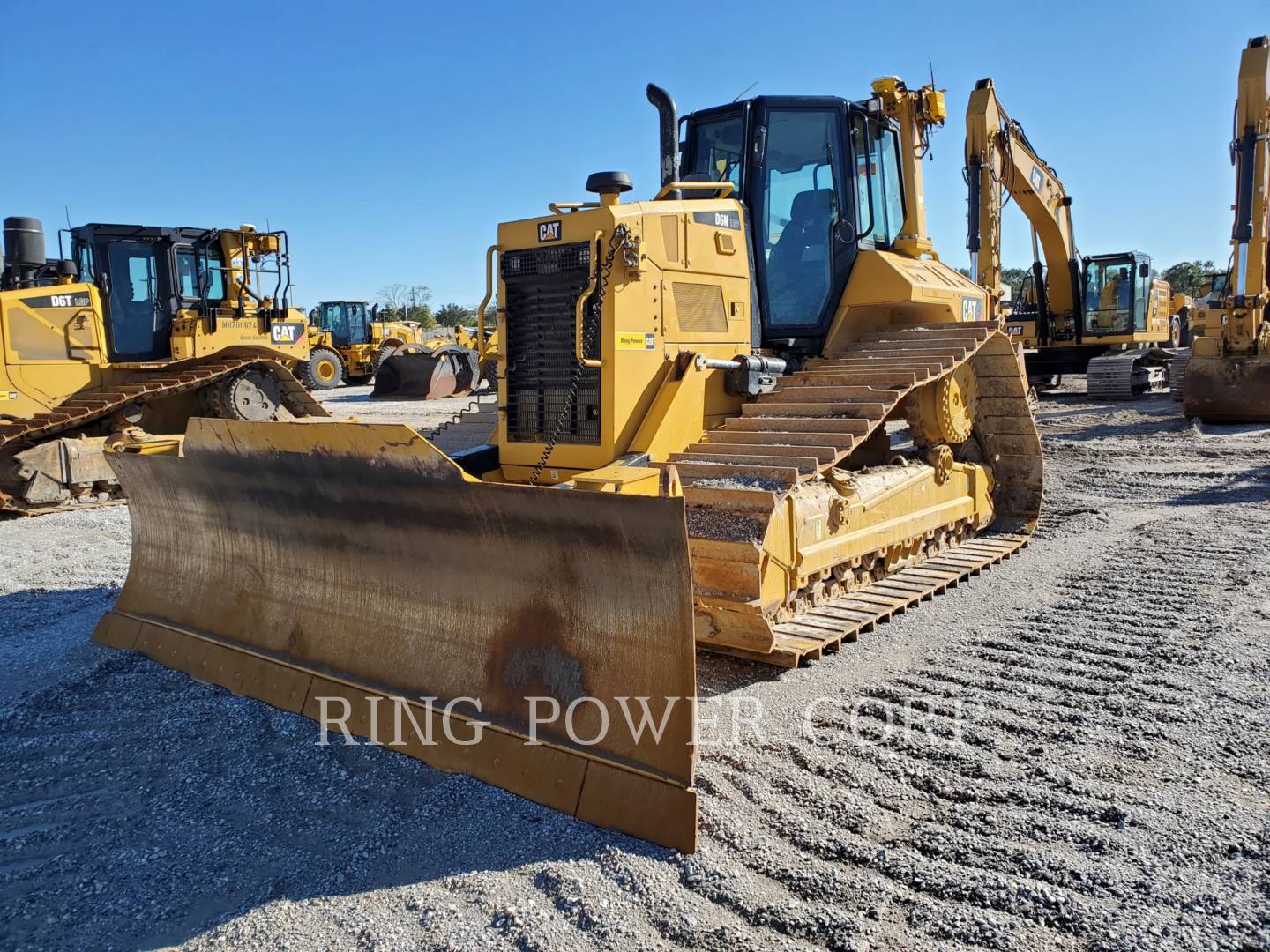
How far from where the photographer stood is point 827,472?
5.20m

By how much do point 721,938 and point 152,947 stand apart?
61.2 inches

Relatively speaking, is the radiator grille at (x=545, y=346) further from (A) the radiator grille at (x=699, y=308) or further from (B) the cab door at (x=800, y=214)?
(B) the cab door at (x=800, y=214)

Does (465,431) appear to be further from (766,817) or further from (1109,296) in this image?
(1109,296)

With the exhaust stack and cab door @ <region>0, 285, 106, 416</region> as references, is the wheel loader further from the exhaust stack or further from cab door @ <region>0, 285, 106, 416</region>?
the exhaust stack

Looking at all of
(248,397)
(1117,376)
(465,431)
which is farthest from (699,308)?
(1117,376)

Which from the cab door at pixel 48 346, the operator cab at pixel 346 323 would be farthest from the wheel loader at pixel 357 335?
the cab door at pixel 48 346

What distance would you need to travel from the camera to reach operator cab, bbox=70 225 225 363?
11078mm

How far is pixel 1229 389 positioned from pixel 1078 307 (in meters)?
4.97

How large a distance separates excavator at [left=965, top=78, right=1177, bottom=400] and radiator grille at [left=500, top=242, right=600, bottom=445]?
10.6m

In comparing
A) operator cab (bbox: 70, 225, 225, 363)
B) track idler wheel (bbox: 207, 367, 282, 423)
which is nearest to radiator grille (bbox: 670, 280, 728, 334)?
track idler wheel (bbox: 207, 367, 282, 423)

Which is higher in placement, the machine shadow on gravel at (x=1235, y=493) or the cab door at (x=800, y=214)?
the cab door at (x=800, y=214)

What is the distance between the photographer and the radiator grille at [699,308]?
5.24 meters

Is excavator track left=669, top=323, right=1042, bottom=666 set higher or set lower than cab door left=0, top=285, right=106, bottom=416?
lower

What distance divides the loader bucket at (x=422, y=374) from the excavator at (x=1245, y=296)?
16.4 meters
